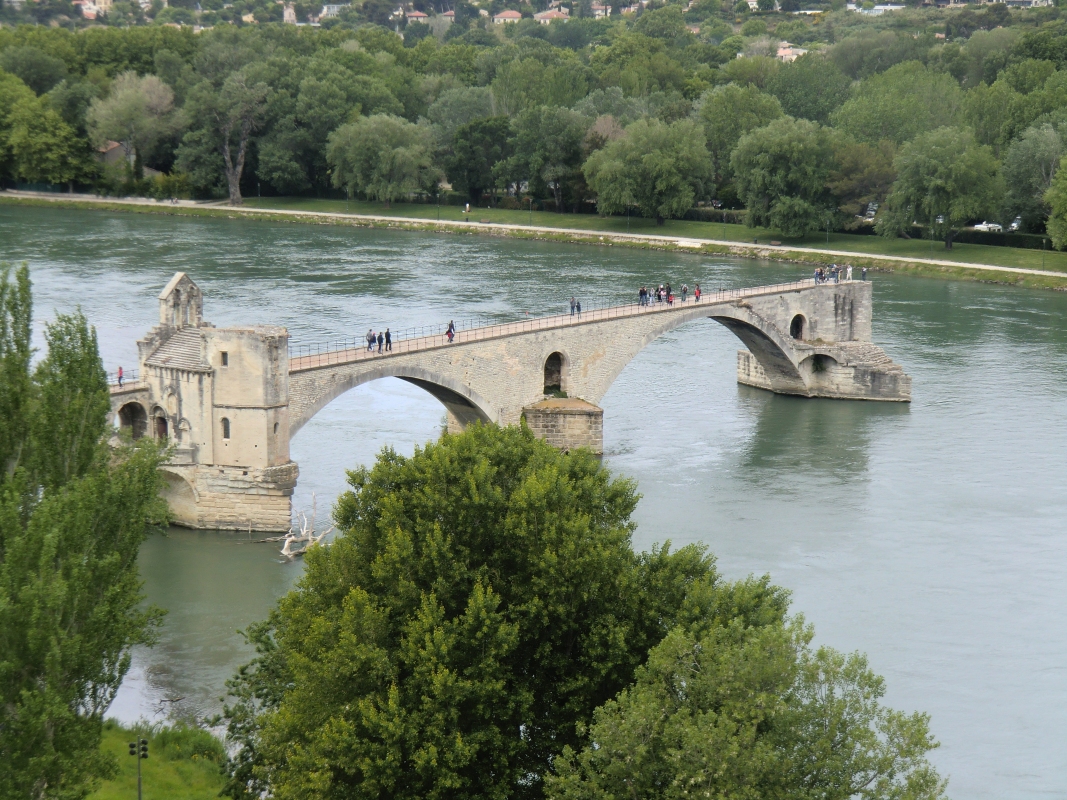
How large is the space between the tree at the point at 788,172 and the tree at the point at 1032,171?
1047 cm

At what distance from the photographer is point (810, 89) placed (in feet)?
349

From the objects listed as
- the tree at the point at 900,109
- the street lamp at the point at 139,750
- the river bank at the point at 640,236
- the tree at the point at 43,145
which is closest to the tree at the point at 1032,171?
the river bank at the point at 640,236

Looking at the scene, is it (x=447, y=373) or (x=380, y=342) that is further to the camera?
(x=447, y=373)

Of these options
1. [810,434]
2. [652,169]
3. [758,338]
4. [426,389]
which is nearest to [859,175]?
[652,169]

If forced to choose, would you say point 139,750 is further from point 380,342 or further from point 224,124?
point 224,124

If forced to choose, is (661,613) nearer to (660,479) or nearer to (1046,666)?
(1046,666)

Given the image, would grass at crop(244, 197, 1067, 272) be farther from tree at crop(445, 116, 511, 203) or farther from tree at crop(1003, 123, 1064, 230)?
tree at crop(1003, 123, 1064, 230)

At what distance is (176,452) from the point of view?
36.5 metres

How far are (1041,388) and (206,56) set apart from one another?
75.0 metres

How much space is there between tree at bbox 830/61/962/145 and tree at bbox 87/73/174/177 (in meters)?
47.7

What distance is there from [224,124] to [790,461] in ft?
225

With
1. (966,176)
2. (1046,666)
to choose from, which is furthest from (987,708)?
(966,176)

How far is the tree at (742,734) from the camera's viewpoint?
746 inches

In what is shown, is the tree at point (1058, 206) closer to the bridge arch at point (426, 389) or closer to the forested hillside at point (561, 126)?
the forested hillside at point (561, 126)
